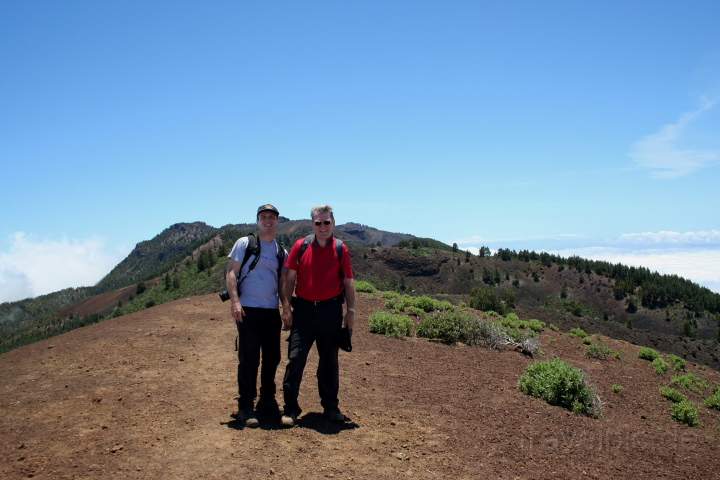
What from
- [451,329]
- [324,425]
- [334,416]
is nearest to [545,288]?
[451,329]

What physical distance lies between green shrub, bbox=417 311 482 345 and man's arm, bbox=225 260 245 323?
7.02 meters

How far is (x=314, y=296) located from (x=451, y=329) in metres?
6.78

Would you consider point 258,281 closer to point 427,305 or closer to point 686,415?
point 686,415

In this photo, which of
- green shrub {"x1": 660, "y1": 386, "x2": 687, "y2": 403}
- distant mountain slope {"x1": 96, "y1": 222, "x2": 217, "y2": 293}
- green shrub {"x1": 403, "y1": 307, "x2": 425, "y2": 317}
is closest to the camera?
green shrub {"x1": 660, "y1": 386, "x2": 687, "y2": 403}

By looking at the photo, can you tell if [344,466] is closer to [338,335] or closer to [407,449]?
[407,449]

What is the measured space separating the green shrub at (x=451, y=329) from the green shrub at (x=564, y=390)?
327 cm

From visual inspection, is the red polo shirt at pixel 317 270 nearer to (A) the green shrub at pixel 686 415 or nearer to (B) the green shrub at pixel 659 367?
(A) the green shrub at pixel 686 415

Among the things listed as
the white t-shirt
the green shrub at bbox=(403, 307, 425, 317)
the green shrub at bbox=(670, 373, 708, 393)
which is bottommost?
the green shrub at bbox=(670, 373, 708, 393)

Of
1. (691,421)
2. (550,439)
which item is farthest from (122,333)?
(691,421)

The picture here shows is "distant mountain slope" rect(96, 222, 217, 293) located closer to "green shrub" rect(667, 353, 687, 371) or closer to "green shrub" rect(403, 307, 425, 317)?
"green shrub" rect(403, 307, 425, 317)

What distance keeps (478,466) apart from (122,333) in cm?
843

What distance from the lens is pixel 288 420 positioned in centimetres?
561

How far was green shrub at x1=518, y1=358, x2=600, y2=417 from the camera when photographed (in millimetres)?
7984

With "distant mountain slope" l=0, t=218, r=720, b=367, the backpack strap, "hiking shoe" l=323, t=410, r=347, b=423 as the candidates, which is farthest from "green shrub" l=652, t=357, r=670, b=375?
"distant mountain slope" l=0, t=218, r=720, b=367
